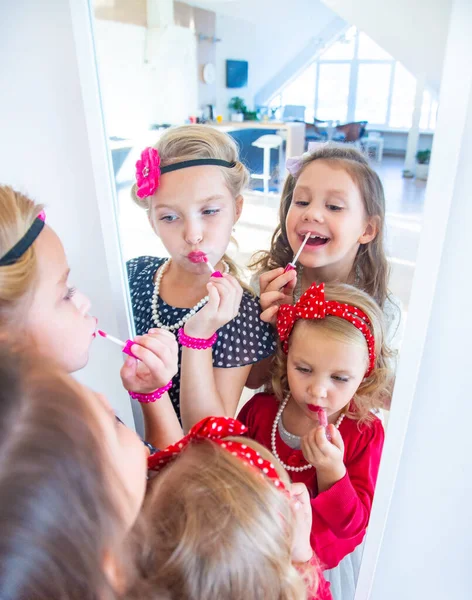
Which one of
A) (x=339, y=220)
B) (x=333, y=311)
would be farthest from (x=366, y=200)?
(x=333, y=311)

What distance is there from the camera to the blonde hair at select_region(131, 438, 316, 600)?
360 mm

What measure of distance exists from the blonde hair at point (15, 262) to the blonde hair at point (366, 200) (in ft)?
1.09

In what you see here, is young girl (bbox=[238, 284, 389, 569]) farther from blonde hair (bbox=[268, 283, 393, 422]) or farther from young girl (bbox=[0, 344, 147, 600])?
young girl (bbox=[0, 344, 147, 600])

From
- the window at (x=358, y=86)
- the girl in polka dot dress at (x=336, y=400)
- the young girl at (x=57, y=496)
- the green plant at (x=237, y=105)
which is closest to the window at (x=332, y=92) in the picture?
the window at (x=358, y=86)

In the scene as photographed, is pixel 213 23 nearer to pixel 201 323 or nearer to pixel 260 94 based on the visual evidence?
pixel 260 94

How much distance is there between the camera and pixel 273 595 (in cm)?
38

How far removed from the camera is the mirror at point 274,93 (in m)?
0.51

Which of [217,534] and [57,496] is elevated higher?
[57,496]

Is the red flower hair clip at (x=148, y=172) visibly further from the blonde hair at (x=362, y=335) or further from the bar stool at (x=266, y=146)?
the blonde hair at (x=362, y=335)

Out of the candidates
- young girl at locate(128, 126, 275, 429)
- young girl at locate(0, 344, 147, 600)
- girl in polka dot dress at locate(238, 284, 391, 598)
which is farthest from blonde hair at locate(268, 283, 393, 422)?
young girl at locate(0, 344, 147, 600)

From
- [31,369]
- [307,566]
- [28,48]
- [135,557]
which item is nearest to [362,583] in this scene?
[307,566]

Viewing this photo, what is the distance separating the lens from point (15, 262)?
475mm

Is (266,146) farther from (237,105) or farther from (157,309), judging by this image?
(157,309)

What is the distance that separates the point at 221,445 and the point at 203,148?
415 mm
